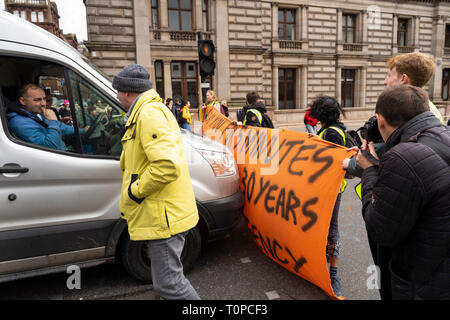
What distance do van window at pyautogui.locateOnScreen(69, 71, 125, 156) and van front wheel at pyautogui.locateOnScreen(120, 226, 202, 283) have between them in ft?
2.81

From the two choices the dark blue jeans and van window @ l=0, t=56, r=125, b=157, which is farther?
van window @ l=0, t=56, r=125, b=157

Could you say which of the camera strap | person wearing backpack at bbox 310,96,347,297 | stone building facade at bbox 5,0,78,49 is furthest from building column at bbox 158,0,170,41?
stone building facade at bbox 5,0,78,49

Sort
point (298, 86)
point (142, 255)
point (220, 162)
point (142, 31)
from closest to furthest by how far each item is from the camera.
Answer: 1. point (142, 255)
2. point (220, 162)
3. point (142, 31)
4. point (298, 86)

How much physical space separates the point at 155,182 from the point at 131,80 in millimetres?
753

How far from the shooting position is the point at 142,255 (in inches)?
117

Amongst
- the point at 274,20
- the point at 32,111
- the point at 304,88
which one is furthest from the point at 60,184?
the point at 304,88

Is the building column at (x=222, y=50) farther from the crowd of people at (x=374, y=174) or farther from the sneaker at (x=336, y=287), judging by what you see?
the sneaker at (x=336, y=287)

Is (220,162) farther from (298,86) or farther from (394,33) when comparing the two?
(394,33)

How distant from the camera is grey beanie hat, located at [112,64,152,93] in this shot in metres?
2.11

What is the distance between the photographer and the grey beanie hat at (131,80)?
211 centimetres

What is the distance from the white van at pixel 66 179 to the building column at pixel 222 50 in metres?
15.8

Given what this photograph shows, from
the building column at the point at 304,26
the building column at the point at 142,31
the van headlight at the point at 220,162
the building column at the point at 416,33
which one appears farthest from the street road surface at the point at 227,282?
the building column at the point at 416,33

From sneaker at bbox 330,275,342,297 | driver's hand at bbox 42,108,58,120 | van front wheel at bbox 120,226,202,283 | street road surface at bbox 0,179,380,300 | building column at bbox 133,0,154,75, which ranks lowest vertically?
street road surface at bbox 0,179,380,300

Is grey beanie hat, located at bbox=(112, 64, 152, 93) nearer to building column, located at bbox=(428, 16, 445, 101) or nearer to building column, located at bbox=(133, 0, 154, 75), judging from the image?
building column, located at bbox=(133, 0, 154, 75)
